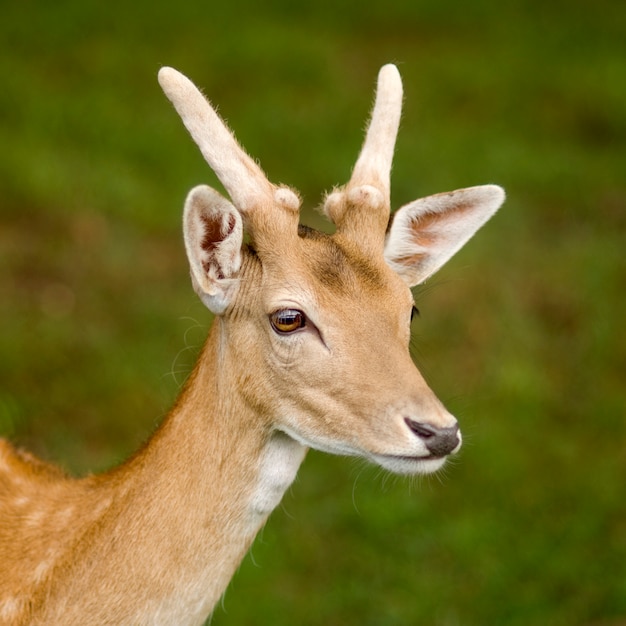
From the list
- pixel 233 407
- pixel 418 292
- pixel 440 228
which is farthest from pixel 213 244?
pixel 418 292

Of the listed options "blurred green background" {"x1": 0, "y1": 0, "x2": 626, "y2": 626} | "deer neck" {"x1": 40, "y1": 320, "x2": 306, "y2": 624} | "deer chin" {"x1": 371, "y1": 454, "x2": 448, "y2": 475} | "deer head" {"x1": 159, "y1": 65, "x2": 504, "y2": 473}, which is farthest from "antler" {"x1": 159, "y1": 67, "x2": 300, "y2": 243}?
"blurred green background" {"x1": 0, "y1": 0, "x2": 626, "y2": 626}

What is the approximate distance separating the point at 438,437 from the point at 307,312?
624 mm

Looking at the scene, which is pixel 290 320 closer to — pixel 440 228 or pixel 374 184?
pixel 374 184

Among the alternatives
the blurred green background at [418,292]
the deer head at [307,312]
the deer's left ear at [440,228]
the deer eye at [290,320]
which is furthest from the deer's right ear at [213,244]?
the blurred green background at [418,292]

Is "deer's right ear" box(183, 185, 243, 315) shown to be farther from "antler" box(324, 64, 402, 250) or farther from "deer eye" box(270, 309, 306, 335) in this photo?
"antler" box(324, 64, 402, 250)

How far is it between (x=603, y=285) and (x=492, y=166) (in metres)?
2.16

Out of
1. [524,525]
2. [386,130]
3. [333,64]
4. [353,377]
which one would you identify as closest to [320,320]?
[353,377]

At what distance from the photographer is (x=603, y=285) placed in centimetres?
983

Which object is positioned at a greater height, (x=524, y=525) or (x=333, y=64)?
(x=333, y=64)

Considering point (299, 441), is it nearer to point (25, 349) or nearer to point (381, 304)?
point (381, 304)

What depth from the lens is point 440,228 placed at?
4598mm

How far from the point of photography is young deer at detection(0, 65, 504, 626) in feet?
12.5

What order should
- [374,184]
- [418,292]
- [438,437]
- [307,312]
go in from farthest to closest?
[418,292]
[374,184]
[307,312]
[438,437]

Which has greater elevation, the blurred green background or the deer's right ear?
the blurred green background
